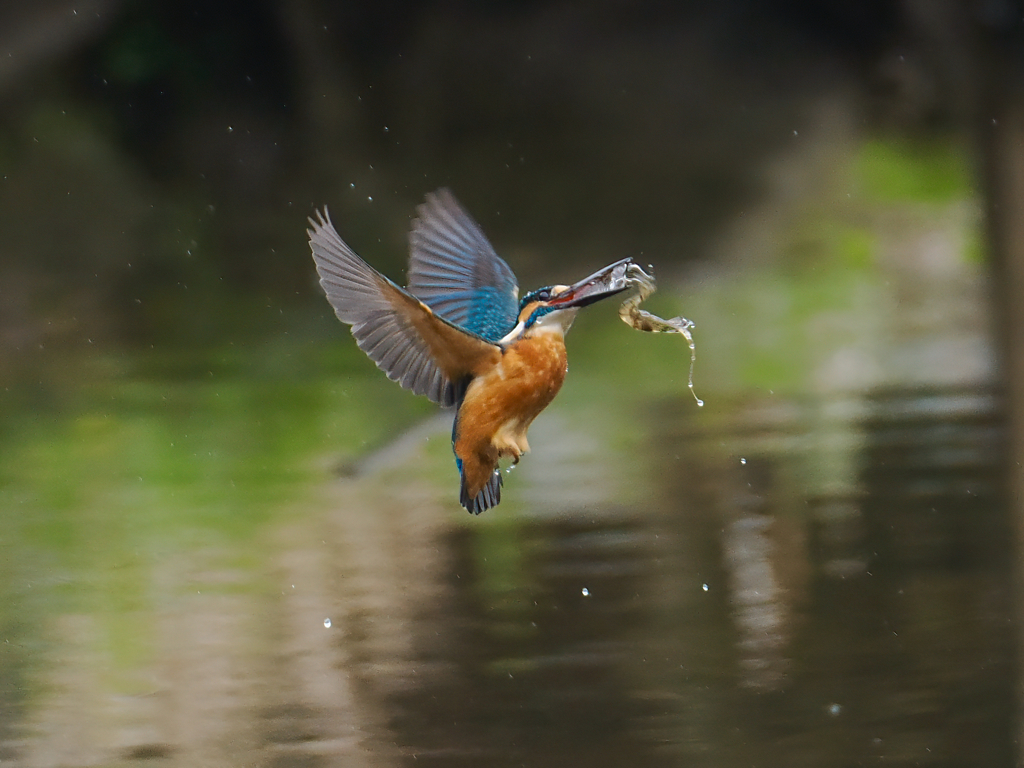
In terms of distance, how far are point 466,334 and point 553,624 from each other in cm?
78

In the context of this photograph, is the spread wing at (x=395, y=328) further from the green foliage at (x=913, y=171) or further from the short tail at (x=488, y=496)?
the green foliage at (x=913, y=171)

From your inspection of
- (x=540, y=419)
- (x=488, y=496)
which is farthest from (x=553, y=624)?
(x=540, y=419)

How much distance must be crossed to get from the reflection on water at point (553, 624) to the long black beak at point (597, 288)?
0.66 meters

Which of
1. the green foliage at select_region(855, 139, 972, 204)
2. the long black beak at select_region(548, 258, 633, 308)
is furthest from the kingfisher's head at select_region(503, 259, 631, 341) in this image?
the green foliage at select_region(855, 139, 972, 204)

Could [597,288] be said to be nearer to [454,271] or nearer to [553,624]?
[454,271]

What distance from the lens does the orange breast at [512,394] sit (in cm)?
187

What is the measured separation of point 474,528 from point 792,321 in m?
2.41

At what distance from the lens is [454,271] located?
220 cm

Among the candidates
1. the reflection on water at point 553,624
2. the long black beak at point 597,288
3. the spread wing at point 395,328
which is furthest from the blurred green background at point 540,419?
the long black beak at point 597,288

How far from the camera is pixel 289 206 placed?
6.04 metres

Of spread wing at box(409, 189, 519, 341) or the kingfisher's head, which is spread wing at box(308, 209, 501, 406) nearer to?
the kingfisher's head

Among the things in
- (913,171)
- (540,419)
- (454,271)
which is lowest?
(454,271)

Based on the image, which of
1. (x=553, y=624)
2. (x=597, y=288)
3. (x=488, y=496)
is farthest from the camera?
(x=553, y=624)

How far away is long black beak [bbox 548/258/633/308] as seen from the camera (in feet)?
5.62
